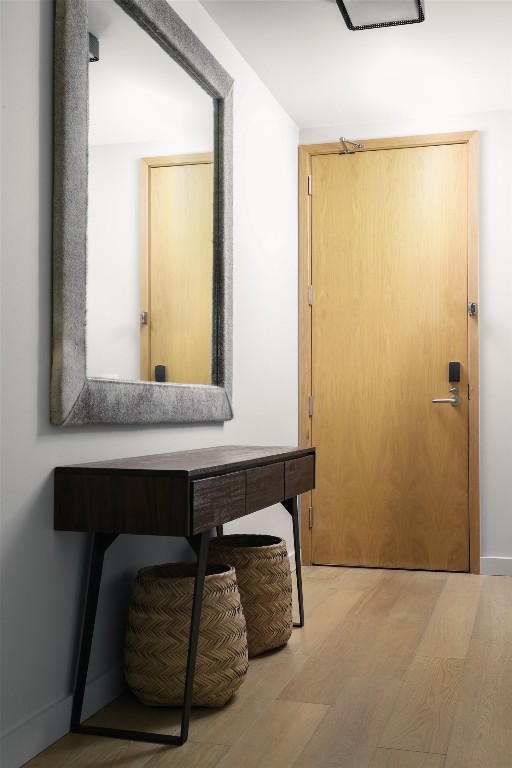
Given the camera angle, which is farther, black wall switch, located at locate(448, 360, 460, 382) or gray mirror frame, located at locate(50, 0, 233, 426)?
black wall switch, located at locate(448, 360, 460, 382)

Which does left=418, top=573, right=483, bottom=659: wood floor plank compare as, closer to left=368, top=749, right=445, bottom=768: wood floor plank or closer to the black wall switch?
left=368, top=749, right=445, bottom=768: wood floor plank

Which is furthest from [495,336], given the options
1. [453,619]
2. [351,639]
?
[351,639]

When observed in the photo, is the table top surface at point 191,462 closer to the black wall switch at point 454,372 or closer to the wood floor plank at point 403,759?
the wood floor plank at point 403,759

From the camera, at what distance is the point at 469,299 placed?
419 cm

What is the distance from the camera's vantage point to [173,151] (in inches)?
112

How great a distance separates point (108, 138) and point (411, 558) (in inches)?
109

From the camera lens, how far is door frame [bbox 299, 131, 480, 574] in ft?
13.7

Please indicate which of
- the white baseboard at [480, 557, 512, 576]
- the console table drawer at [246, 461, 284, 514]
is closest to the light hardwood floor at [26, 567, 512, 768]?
the console table drawer at [246, 461, 284, 514]

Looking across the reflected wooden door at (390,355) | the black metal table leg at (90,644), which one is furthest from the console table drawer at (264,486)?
the reflected wooden door at (390,355)

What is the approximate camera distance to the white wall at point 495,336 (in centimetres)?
416

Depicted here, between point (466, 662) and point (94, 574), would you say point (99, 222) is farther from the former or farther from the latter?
point (466, 662)

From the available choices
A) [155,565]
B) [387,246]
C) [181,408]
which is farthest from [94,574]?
[387,246]

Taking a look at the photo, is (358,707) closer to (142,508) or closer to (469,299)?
(142,508)

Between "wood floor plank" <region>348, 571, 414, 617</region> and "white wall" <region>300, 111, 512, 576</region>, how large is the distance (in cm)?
45
